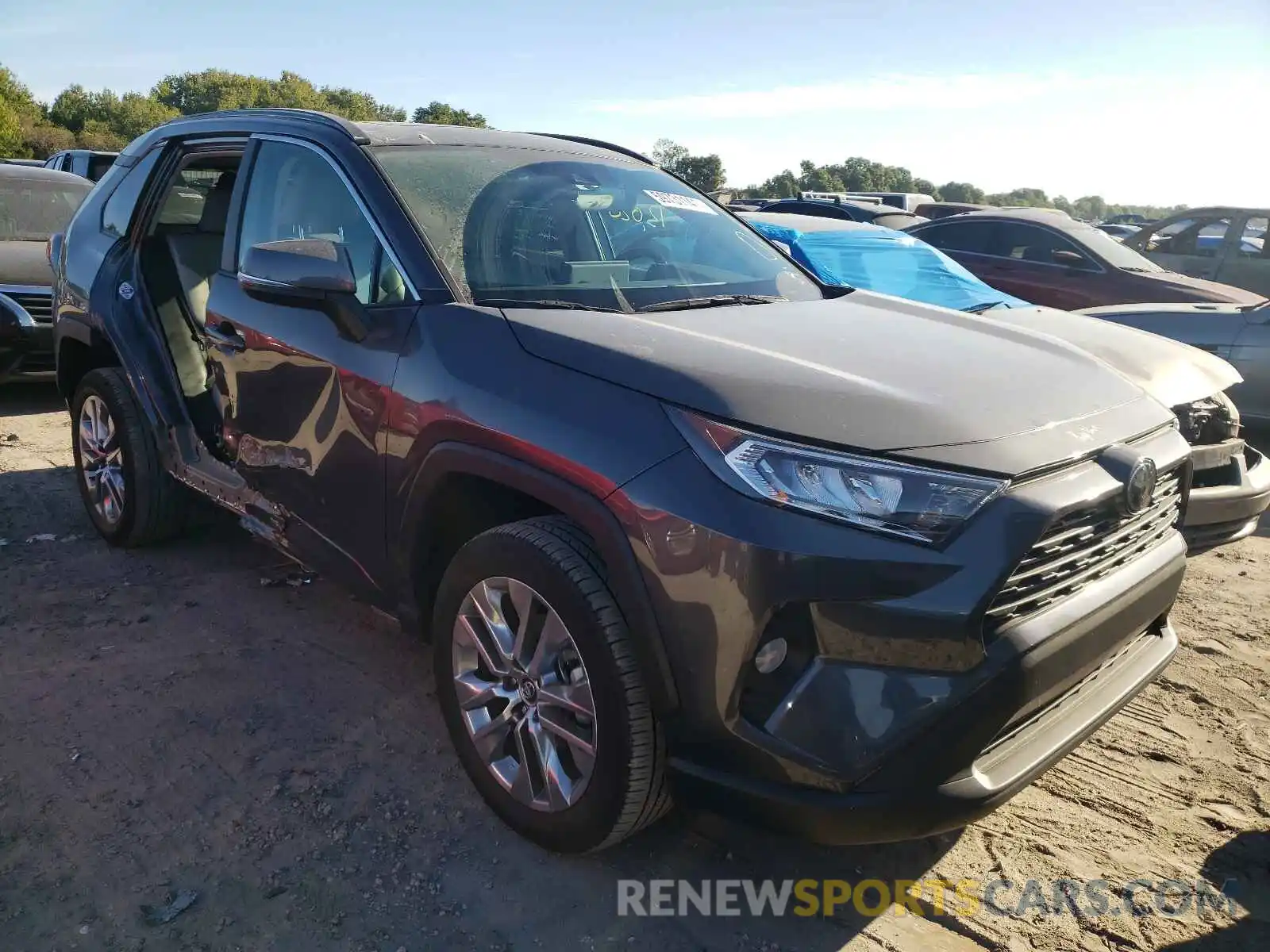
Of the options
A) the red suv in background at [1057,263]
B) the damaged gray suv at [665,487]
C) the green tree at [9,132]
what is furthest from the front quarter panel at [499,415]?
the green tree at [9,132]

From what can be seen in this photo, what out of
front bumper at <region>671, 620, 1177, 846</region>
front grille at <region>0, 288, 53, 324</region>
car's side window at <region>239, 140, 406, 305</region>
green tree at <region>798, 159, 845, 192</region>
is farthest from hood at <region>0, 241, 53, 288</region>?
green tree at <region>798, 159, 845, 192</region>

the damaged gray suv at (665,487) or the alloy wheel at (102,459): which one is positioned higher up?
the damaged gray suv at (665,487)

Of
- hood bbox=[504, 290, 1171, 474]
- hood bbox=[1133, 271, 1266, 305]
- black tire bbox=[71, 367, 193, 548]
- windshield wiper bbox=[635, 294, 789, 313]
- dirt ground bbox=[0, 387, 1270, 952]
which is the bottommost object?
dirt ground bbox=[0, 387, 1270, 952]

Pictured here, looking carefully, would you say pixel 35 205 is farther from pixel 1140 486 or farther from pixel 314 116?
pixel 1140 486

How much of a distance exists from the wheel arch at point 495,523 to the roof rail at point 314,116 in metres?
1.25

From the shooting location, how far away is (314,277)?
2713mm

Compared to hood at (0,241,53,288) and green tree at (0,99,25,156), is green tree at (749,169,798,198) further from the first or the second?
hood at (0,241,53,288)

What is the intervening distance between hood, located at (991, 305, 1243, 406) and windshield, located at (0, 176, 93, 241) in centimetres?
747

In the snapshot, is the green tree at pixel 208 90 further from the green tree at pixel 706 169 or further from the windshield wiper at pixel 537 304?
the windshield wiper at pixel 537 304

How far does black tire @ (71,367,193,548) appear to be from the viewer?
13.8ft

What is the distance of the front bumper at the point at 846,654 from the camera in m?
1.93

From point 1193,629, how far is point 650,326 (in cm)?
283

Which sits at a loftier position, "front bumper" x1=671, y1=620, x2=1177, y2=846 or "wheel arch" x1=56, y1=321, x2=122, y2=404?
"wheel arch" x1=56, y1=321, x2=122, y2=404

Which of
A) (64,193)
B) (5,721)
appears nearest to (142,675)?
(5,721)
